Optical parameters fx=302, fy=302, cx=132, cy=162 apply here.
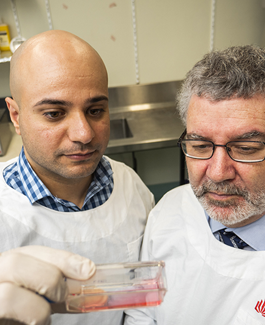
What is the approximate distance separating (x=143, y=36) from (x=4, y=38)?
1.26 meters

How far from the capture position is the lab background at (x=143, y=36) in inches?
106

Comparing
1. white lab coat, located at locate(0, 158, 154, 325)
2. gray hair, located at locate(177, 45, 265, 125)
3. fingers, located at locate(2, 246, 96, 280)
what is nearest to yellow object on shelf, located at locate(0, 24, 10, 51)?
white lab coat, located at locate(0, 158, 154, 325)

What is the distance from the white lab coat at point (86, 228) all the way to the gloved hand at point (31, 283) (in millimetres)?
378

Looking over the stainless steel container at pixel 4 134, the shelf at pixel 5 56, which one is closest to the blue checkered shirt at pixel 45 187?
the stainless steel container at pixel 4 134

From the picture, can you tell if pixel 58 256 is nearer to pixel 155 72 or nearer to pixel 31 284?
pixel 31 284

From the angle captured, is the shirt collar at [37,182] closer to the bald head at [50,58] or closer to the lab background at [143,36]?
the bald head at [50,58]

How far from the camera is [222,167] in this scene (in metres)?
1.02

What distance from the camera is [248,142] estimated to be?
0.99 metres

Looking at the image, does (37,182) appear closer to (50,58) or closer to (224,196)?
(50,58)

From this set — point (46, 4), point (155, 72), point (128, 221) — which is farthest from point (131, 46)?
point (128, 221)

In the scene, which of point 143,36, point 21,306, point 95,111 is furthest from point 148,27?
point 21,306

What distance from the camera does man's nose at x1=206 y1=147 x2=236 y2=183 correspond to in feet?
3.34

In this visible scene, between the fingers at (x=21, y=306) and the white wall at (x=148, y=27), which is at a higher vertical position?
the white wall at (x=148, y=27)

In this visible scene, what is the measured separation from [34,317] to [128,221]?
68cm
